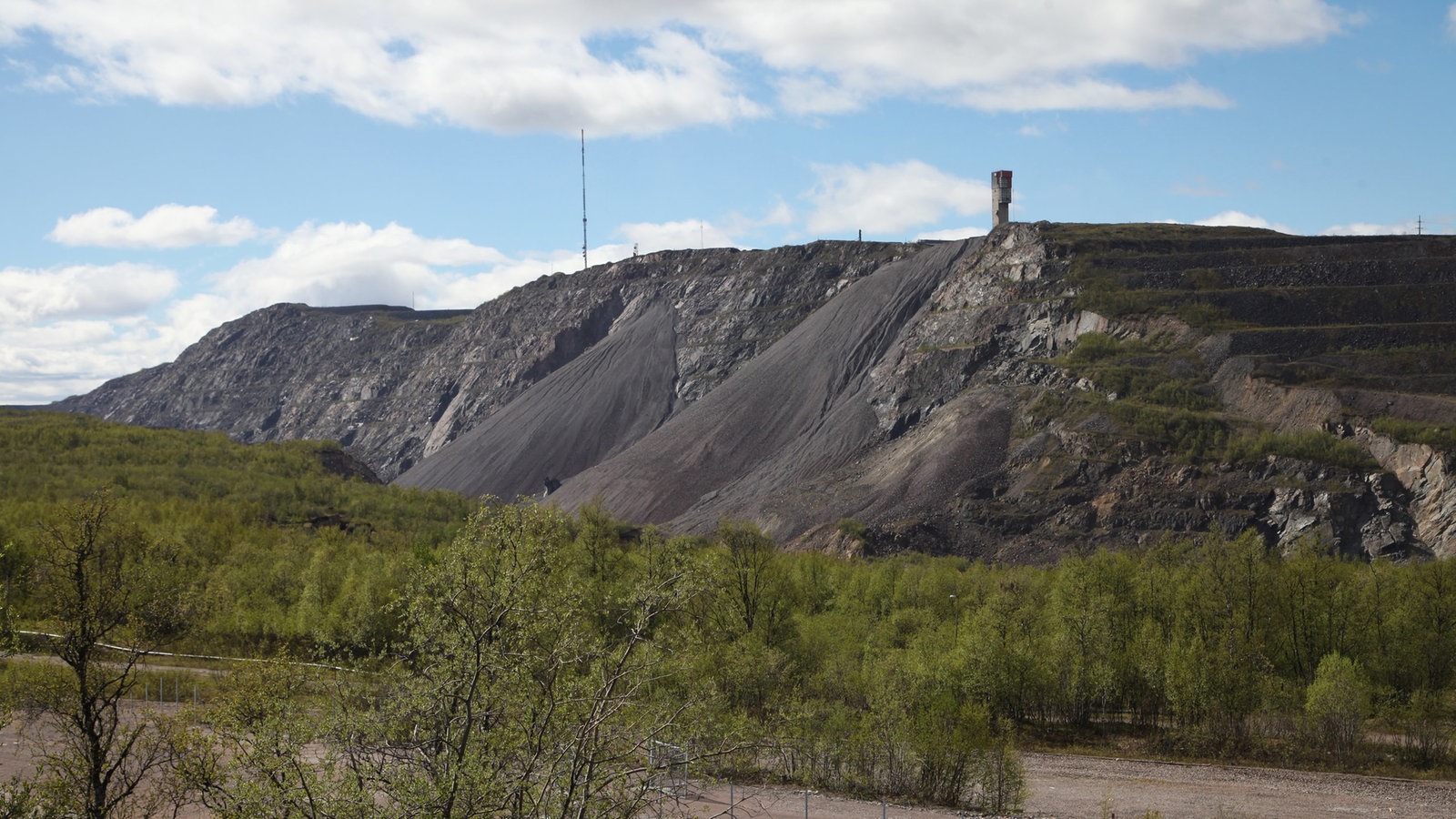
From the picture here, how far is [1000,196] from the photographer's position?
144625 mm

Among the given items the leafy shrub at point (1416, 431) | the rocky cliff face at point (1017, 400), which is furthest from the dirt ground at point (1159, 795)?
the leafy shrub at point (1416, 431)

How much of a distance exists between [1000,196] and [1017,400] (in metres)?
43.2

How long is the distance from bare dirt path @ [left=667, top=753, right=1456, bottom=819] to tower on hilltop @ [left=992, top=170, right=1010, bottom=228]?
344ft

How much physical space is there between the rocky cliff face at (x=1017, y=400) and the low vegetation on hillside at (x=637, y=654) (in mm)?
11498

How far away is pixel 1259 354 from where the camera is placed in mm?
104875

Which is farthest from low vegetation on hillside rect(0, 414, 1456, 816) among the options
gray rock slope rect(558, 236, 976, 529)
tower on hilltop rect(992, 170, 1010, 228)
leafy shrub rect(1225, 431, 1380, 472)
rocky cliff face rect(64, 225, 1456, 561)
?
tower on hilltop rect(992, 170, 1010, 228)

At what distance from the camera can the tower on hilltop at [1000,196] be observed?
144 m

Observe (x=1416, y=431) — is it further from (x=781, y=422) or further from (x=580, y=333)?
(x=580, y=333)

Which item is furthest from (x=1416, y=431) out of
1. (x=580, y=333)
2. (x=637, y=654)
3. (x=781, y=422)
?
(x=580, y=333)

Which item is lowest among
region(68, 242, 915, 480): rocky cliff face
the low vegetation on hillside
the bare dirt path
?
the bare dirt path

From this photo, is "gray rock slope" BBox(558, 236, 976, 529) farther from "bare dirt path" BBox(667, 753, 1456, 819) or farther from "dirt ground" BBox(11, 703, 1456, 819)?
"dirt ground" BBox(11, 703, 1456, 819)

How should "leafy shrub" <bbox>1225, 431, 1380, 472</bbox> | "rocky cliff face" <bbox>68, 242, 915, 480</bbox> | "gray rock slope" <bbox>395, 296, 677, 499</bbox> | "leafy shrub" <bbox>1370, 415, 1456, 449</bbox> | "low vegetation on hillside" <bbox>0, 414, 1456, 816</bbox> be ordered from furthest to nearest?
1. "rocky cliff face" <bbox>68, 242, 915, 480</bbox>
2. "gray rock slope" <bbox>395, 296, 677, 499</bbox>
3. "leafy shrub" <bbox>1225, 431, 1380, 472</bbox>
4. "leafy shrub" <bbox>1370, 415, 1456, 449</bbox>
5. "low vegetation on hillside" <bbox>0, 414, 1456, 816</bbox>

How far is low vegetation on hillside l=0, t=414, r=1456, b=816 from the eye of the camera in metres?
15.8

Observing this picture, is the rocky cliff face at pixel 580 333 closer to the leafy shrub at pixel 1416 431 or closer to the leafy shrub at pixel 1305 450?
the leafy shrub at pixel 1305 450
